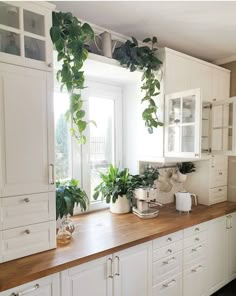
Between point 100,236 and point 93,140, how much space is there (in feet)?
3.30

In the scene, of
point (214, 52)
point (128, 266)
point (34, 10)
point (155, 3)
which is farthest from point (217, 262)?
point (34, 10)

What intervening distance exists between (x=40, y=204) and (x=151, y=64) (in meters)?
1.49

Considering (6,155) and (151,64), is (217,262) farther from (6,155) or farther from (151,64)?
(6,155)

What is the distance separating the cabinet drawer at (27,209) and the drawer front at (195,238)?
1170 mm

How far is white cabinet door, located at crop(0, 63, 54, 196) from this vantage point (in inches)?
54.0

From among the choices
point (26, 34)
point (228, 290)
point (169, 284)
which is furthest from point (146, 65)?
point (228, 290)

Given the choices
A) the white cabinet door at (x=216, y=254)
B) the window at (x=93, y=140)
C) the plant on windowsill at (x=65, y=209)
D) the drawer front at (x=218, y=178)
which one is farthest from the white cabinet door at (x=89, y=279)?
Answer: the drawer front at (x=218, y=178)

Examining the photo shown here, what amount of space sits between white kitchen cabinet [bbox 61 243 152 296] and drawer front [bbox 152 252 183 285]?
0.07 metres

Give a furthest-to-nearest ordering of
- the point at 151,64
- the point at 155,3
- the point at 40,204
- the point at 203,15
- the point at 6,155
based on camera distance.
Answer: the point at 151,64 → the point at 203,15 → the point at 155,3 → the point at 40,204 → the point at 6,155

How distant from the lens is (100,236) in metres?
1.76

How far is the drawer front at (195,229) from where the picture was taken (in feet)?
6.88

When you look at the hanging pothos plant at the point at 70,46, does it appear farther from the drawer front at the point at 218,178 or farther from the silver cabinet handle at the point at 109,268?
the drawer front at the point at 218,178

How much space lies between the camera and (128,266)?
1.69 metres

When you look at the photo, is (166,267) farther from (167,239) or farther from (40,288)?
(40,288)
